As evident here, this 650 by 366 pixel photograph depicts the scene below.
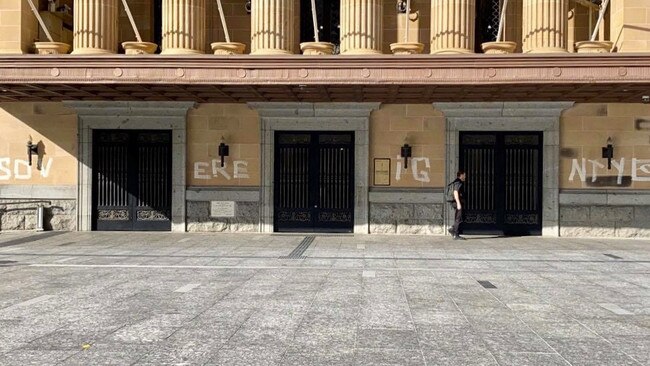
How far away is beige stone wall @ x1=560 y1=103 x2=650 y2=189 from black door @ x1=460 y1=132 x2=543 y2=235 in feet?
3.20

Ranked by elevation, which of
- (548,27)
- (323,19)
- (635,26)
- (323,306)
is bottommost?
(323,306)

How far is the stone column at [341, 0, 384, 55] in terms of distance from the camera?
53.9 feet

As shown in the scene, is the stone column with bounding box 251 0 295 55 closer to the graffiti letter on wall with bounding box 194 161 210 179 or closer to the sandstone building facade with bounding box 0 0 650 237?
the sandstone building facade with bounding box 0 0 650 237

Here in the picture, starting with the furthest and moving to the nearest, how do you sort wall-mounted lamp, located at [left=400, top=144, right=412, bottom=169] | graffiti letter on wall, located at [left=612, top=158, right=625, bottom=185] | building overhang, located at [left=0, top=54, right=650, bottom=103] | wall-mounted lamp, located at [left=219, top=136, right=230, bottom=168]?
wall-mounted lamp, located at [left=219, top=136, right=230, bottom=168] → wall-mounted lamp, located at [left=400, top=144, right=412, bottom=169] → graffiti letter on wall, located at [left=612, top=158, right=625, bottom=185] → building overhang, located at [left=0, top=54, right=650, bottom=103]

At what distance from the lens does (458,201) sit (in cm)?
1641

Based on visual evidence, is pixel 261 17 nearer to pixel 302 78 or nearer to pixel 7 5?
pixel 302 78

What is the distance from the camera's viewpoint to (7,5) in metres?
17.4

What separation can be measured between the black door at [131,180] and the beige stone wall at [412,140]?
6973 mm

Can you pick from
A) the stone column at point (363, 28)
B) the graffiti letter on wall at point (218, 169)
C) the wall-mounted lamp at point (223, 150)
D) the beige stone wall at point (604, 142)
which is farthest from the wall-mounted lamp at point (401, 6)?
the graffiti letter on wall at point (218, 169)

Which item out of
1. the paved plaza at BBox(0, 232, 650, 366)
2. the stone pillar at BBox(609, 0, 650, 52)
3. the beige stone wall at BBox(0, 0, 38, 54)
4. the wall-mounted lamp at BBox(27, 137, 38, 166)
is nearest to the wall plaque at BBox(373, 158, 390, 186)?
the paved plaza at BBox(0, 232, 650, 366)

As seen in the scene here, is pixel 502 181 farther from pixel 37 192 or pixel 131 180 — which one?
pixel 37 192

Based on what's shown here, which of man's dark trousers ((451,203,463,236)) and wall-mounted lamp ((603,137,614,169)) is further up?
wall-mounted lamp ((603,137,614,169))

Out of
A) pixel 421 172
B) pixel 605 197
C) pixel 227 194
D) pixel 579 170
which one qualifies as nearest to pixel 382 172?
pixel 421 172

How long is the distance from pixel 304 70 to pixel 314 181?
15.0 ft
